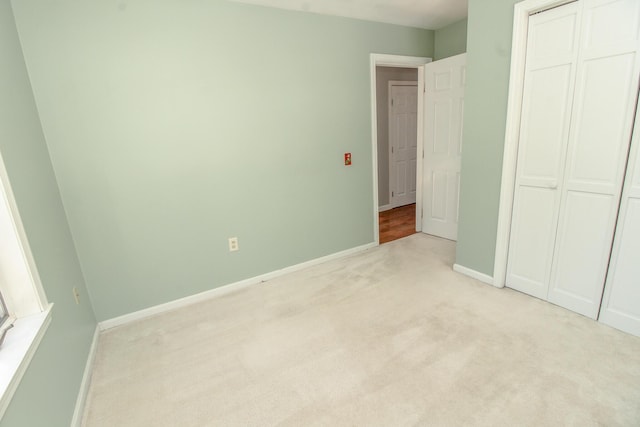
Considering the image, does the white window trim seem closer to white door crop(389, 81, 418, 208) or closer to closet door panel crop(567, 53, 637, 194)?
closet door panel crop(567, 53, 637, 194)

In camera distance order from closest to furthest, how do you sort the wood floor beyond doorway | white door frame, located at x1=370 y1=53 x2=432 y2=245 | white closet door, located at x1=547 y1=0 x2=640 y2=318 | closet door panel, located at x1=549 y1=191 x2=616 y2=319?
1. white closet door, located at x1=547 y1=0 x2=640 y2=318
2. closet door panel, located at x1=549 y1=191 x2=616 y2=319
3. white door frame, located at x1=370 y1=53 x2=432 y2=245
4. the wood floor beyond doorway

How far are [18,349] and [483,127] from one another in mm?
3050

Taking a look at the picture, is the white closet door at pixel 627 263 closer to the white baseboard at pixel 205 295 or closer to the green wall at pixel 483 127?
the green wall at pixel 483 127

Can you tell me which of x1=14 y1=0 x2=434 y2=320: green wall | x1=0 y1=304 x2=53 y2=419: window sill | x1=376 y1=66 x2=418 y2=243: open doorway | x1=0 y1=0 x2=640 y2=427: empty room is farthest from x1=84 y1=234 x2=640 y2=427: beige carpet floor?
x1=376 y1=66 x2=418 y2=243: open doorway

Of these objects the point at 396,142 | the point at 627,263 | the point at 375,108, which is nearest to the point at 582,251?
the point at 627,263

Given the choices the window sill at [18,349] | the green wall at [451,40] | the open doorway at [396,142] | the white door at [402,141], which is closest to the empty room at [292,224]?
the window sill at [18,349]

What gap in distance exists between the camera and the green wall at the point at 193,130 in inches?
81.9

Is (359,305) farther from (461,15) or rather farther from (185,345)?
(461,15)

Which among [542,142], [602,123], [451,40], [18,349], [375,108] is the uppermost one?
[451,40]

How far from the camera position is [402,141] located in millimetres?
5160

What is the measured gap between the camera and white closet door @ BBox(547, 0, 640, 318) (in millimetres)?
1789

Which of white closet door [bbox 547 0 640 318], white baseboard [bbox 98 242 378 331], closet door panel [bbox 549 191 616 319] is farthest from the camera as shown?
white baseboard [bbox 98 242 378 331]

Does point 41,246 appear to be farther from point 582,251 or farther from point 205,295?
point 582,251

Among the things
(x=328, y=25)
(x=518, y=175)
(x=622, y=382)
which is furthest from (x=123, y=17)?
(x=622, y=382)
